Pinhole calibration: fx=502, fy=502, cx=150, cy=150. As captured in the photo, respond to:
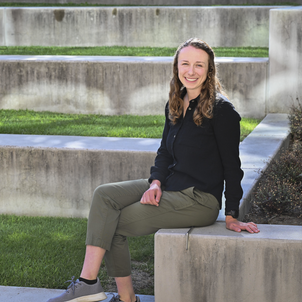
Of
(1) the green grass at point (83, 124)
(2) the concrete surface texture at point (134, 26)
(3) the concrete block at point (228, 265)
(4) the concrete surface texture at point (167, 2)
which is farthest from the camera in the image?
(4) the concrete surface texture at point (167, 2)

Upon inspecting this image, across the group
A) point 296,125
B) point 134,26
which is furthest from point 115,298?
point 134,26

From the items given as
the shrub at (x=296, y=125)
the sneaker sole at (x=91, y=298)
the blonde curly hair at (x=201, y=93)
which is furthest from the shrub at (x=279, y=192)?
the shrub at (x=296, y=125)

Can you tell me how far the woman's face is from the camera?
2795 millimetres

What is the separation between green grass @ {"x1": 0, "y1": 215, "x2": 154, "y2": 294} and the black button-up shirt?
973 mm

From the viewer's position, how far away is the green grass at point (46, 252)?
139 inches

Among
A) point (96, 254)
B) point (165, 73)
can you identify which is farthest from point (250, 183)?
point (165, 73)

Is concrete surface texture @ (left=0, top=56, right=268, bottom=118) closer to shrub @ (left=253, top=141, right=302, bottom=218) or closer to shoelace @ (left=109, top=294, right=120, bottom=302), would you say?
shrub @ (left=253, top=141, right=302, bottom=218)

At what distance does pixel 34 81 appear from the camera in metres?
8.07

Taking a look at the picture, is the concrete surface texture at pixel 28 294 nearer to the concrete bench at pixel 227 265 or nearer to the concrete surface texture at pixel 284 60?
the concrete bench at pixel 227 265

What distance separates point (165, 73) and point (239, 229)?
17.6 feet

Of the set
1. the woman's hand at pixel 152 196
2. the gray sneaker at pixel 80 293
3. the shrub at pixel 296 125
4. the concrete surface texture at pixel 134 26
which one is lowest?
the gray sneaker at pixel 80 293

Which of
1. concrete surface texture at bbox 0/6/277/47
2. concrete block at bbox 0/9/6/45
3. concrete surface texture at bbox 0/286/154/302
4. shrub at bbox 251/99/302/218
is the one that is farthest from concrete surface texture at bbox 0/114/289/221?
concrete block at bbox 0/9/6/45

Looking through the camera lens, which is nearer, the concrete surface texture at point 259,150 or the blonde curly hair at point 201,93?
the blonde curly hair at point 201,93

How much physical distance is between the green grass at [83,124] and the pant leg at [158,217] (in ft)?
10.7
